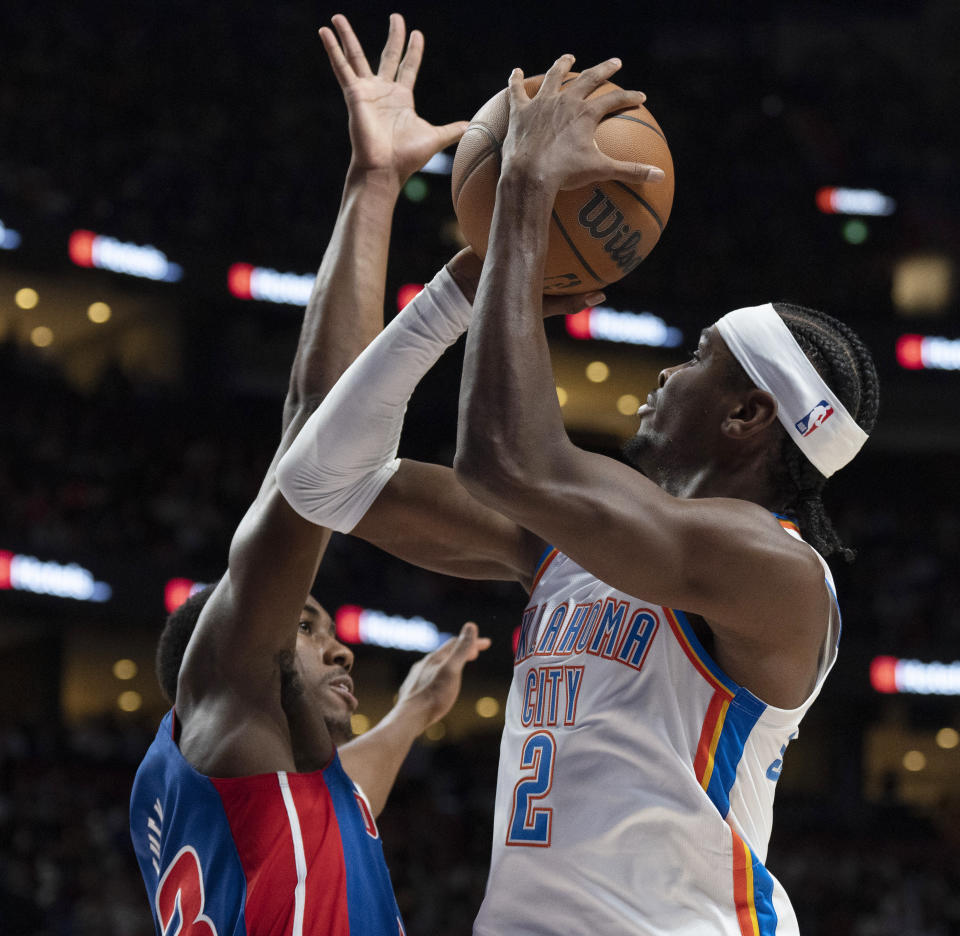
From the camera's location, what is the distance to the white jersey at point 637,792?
213cm

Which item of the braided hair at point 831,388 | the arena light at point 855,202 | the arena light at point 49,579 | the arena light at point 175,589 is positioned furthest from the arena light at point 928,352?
the braided hair at point 831,388

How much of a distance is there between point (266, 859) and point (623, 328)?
1430 cm

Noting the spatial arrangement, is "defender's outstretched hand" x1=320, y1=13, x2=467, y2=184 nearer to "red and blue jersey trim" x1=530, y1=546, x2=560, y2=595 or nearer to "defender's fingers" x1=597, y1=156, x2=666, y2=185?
"defender's fingers" x1=597, y1=156, x2=666, y2=185

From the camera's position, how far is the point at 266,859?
8.54 ft

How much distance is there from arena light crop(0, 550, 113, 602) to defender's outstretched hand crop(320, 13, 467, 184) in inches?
468

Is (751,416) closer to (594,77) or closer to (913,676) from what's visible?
(594,77)

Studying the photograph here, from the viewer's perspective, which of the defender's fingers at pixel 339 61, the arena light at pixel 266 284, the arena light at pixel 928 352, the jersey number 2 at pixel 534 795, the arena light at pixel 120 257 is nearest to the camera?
the jersey number 2 at pixel 534 795

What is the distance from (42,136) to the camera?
16.3m

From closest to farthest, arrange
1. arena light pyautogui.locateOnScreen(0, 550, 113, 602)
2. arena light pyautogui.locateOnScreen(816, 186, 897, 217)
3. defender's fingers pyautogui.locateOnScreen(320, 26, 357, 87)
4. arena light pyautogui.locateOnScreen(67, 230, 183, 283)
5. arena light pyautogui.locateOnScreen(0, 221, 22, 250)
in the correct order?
defender's fingers pyautogui.locateOnScreen(320, 26, 357, 87)
arena light pyautogui.locateOnScreen(0, 550, 113, 602)
arena light pyautogui.locateOnScreen(0, 221, 22, 250)
arena light pyautogui.locateOnScreen(67, 230, 183, 283)
arena light pyautogui.locateOnScreen(816, 186, 897, 217)

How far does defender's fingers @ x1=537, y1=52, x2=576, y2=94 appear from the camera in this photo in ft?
7.11

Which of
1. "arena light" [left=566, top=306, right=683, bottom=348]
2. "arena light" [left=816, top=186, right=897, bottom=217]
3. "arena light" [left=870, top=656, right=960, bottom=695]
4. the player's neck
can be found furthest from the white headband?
"arena light" [left=816, top=186, right=897, bottom=217]

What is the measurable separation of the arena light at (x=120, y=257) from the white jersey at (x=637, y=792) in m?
13.9

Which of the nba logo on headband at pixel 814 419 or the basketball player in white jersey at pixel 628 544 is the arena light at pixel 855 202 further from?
the nba logo on headband at pixel 814 419

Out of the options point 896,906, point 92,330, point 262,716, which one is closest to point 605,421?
point 92,330
